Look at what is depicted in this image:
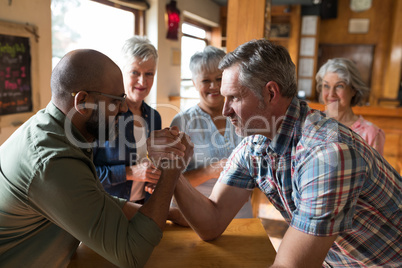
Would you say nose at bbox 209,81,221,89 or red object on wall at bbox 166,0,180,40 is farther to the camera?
red object on wall at bbox 166,0,180,40

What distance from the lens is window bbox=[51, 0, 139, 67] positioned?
3.48 meters

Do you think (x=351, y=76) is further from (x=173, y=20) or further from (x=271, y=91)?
(x=173, y=20)

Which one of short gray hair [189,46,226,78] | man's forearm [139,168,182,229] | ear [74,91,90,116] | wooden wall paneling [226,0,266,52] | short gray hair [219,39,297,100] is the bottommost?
man's forearm [139,168,182,229]

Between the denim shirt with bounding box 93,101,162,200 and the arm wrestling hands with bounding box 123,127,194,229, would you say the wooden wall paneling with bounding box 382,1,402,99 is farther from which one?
the arm wrestling hands with bounding box 123,127,194,229

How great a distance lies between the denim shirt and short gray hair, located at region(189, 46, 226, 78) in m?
0.51

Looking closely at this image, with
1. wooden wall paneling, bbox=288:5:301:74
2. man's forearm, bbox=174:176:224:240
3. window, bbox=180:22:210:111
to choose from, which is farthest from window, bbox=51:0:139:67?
wooden wall paneling, bbox=288:5:301:74

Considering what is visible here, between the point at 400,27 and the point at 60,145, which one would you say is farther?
the point at 400,27

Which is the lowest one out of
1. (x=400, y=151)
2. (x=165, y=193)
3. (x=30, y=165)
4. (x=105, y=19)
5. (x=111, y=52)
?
(x=400, y=151)

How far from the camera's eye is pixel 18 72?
2760 millimetres

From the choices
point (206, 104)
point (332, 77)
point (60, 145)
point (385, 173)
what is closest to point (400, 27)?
point (332, 77)

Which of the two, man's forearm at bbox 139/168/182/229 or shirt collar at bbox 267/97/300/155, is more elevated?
shirt collar at bbox 267/97/300/155

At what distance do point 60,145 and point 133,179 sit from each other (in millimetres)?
932

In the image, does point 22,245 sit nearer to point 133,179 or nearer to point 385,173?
point 133,179

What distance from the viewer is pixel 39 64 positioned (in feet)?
9.80
